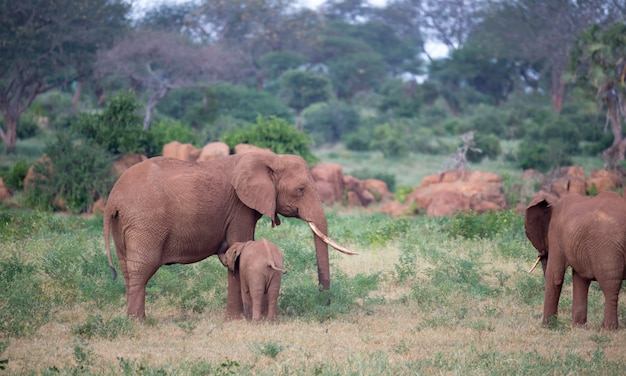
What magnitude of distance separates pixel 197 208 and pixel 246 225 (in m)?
0.58

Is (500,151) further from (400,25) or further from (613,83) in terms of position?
(400,25)

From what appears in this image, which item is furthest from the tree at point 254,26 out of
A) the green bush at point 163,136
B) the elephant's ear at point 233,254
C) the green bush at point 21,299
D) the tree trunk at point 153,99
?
the elephant's ear at point 233,254

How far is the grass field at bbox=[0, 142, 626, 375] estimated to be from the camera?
709cm

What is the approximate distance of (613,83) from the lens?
23.7 meters

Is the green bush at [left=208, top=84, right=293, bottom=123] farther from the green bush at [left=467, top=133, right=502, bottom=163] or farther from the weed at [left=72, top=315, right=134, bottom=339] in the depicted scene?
the weed at [left=72, top=315, right=134, bottom=339]

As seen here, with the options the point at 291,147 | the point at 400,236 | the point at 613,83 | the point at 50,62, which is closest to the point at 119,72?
the point at 50,62

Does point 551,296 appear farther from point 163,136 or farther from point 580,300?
point 163,136

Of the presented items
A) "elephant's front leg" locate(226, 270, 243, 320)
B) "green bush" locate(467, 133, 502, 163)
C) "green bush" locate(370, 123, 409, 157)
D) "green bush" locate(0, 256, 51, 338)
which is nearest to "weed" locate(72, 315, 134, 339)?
"green bush" locate(0, 256, 51, 338)

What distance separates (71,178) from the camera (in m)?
18.0

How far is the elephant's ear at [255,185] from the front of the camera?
8.91 metres

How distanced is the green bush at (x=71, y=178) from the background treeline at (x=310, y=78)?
70mm

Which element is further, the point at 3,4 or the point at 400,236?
the point at 3,4

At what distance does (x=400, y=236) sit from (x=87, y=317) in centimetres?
676

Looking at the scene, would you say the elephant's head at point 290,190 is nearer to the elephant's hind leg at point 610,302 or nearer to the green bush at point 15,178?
the elephant's hind leg at point 610,302
